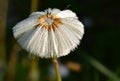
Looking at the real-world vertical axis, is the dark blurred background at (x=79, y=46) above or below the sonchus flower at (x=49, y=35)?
below

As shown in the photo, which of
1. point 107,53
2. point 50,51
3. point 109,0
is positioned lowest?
point 107,53

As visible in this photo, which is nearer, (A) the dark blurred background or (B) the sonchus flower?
(B) the sonchus flower

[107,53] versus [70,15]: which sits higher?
[70,15]

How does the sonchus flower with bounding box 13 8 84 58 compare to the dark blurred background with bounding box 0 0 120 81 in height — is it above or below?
above

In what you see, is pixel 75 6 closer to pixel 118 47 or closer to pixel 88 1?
pixel 88 1

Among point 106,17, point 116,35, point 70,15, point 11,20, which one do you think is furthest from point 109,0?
point 70,15
